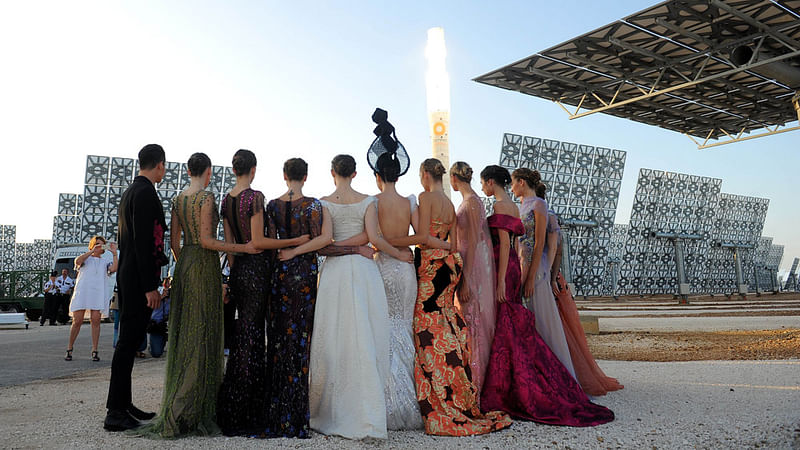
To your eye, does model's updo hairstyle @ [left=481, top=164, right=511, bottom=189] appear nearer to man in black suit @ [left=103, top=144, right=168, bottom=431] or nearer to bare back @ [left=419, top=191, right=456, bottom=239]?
bare back @ [left=419, top=191, right=456, bottom=239]

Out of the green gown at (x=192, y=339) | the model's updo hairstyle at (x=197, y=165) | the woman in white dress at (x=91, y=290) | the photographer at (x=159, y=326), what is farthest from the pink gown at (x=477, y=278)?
the woman in white dress at (x=91, y=290)

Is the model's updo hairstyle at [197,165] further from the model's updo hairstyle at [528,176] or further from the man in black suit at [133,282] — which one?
the model's updo hairstyle at [528,176]

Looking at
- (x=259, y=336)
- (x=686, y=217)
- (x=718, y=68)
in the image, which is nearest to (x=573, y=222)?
(x=718, y=68)

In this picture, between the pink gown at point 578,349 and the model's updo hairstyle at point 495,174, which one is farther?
the pink gown at point 578,349

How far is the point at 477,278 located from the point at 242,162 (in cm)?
205

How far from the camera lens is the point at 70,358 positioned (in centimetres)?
834

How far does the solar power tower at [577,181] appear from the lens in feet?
106

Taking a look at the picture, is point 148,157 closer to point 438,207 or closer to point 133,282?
point 133,282

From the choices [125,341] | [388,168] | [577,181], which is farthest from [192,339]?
[577,181]

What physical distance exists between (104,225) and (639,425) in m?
38.5

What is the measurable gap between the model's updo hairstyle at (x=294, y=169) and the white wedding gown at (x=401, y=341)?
844 millimetres

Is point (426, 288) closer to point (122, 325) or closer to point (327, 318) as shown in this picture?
point (327, 318)

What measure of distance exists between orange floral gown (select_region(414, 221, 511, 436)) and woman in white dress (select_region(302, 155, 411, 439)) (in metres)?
0.25

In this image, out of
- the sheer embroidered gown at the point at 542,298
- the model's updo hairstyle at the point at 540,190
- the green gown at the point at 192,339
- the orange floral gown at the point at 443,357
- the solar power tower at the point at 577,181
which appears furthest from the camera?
the solar power tower at the point at 577,181
